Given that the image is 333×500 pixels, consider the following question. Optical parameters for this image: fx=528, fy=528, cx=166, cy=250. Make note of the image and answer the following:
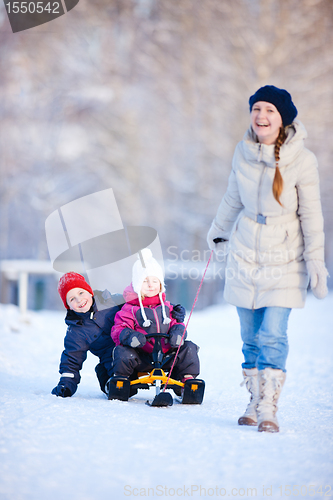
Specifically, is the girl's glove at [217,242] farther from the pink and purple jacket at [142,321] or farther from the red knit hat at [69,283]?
the red knit hat at [69,283]

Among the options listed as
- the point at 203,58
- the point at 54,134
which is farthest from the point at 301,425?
the point at 54,134

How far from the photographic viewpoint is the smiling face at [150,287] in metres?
2.96

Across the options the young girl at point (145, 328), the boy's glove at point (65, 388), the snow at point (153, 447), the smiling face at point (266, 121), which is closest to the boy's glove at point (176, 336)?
the young girl at point (145, 328)

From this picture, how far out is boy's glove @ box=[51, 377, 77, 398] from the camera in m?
2.78

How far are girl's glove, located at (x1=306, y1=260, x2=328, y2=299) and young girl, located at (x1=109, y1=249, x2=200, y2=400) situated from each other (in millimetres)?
854

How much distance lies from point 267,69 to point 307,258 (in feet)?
31.0

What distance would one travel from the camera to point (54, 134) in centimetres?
1330

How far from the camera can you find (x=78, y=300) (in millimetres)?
2982

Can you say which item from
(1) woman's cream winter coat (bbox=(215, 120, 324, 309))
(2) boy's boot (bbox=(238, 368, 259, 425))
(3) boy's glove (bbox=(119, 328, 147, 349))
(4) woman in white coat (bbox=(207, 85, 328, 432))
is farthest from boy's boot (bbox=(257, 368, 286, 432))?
(3) boy's glove (bbox=(119, 328, 147, 349))

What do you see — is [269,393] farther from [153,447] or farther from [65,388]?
[65,388]

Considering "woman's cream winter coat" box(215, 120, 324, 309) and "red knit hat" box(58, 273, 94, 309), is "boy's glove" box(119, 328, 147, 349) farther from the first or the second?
"woman's cream winter coat" box(215, 120, 324, 309)

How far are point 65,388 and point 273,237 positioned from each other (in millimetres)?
1363

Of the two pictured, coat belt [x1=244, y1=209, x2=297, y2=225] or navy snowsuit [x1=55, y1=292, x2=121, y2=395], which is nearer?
coat belt [x1=244, y1=209, x2=297, y2=225]

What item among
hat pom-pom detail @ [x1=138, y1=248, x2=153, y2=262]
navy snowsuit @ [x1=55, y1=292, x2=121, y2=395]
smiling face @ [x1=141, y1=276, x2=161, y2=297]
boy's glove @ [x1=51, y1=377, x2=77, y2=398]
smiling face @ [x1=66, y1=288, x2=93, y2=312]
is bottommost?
boy's glove @ [x1=51, y1=377, x2=77, y2=398]
